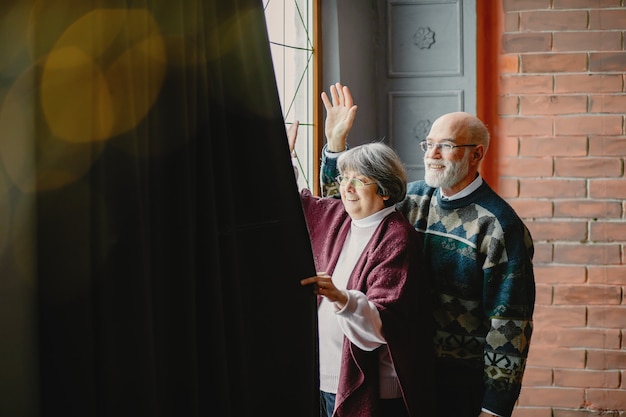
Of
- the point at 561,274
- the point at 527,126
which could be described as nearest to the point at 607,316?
the point at 561,274

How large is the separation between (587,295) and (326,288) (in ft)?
5.87

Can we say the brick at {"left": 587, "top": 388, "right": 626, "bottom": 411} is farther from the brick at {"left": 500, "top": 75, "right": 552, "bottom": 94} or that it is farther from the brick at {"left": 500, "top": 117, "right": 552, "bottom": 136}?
the brick at {"left": 500, "top": 75, "right": 552, "bottom": 94}

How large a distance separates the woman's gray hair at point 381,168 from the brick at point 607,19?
1368mm

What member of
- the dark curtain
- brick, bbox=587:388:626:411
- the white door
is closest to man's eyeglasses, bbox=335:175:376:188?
the dark curtain

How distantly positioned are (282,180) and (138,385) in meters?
0.42

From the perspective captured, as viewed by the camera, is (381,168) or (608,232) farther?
(608,232)

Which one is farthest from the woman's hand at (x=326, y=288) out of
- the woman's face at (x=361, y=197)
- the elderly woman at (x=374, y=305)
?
the woman's face at (x=361, y=197)

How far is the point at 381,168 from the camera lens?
1.83 m

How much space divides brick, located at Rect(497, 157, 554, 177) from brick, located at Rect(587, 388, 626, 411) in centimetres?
90

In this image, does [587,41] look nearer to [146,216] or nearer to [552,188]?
[552,188]

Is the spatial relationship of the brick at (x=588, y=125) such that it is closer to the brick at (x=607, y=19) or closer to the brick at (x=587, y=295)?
the brick at (x=607, y=19)

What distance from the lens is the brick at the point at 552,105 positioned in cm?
275

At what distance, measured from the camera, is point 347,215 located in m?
1.97

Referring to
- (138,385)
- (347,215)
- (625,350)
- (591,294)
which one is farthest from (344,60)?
(138,385)
